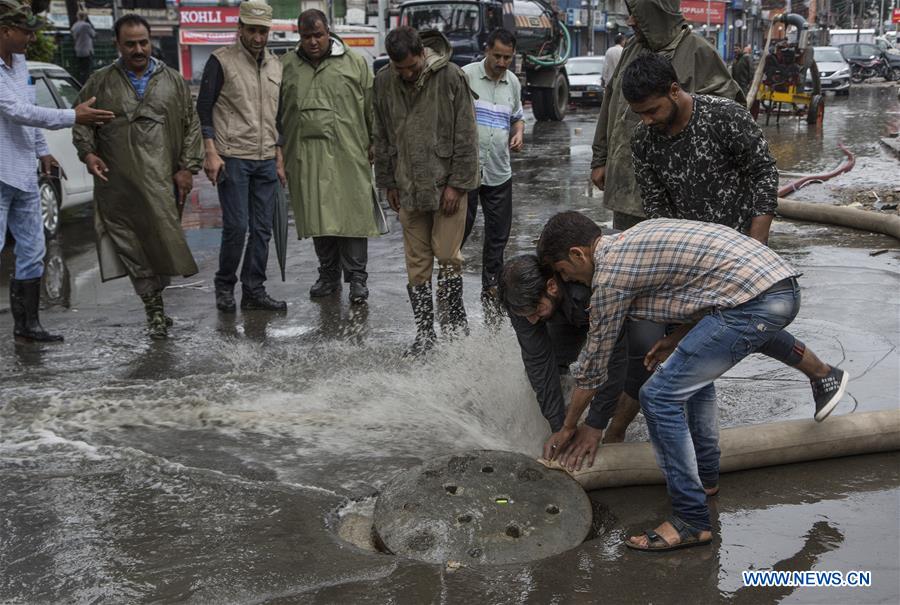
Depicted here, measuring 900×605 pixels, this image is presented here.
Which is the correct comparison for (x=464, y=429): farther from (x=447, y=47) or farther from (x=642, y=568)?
(x=447, y=47)

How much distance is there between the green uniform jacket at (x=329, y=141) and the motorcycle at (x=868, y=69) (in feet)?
139

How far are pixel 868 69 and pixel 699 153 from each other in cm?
4471

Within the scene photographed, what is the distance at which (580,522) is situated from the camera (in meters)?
3.58

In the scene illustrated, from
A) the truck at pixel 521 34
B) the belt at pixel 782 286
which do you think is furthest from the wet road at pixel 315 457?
the truck at pixel 521 34

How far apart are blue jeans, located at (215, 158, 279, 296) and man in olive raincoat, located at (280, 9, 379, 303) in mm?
200

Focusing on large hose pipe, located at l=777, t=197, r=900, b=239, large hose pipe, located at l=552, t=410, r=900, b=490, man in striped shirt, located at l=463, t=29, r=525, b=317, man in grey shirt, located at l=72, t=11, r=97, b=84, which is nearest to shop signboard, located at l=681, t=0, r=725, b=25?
man in grey shirt, located at l=72, t=11, r=97, b=84

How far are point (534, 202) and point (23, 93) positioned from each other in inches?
245

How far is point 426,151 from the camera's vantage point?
554cm

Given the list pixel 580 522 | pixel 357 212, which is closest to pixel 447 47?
pixel 357 212

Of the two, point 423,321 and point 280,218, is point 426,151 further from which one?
point 280,218

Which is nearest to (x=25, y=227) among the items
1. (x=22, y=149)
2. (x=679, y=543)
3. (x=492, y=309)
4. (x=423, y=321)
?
(x=22, y=149)

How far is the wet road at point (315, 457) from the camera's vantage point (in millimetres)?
3264

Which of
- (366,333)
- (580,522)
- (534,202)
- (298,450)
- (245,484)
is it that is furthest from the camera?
(534,202)

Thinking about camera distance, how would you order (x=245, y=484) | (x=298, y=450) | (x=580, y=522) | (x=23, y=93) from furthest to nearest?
(x=23, y=93) < (x=298, y=450) < (x=245, y=484) < (x=580, y=522)
